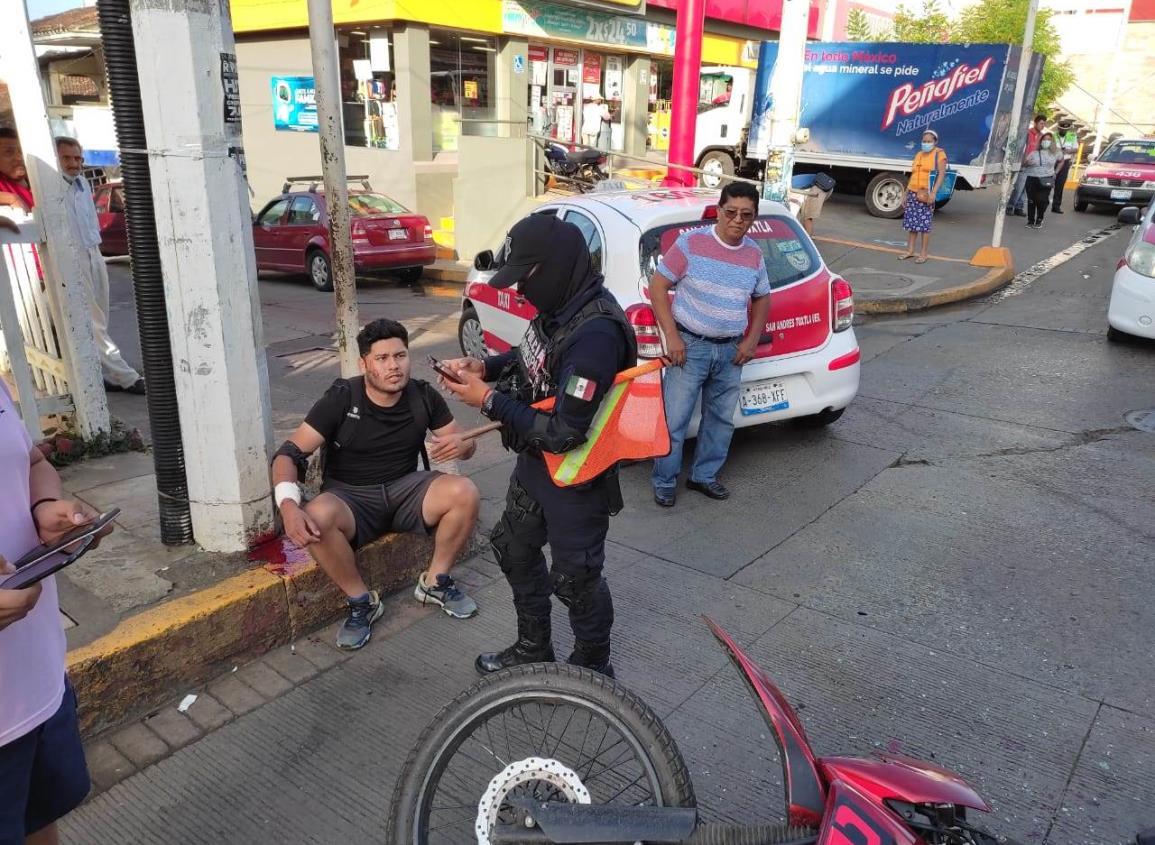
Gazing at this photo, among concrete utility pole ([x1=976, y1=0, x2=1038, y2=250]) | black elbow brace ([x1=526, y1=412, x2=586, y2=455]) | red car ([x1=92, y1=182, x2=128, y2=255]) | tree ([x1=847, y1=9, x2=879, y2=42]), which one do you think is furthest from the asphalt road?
tree ([x1=847, y1=9, x2=879, y2=42])

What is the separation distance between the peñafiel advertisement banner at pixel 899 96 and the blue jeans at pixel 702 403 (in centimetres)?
1170

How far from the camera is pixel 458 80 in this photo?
1816cm

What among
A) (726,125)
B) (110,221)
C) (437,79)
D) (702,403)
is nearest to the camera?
(702,403)

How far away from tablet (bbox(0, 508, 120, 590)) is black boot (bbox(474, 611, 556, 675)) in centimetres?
172

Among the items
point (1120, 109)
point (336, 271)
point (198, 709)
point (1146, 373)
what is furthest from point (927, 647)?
point (1120, 109)

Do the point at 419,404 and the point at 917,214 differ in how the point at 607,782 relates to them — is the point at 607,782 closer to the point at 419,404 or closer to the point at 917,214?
the point at 419,404

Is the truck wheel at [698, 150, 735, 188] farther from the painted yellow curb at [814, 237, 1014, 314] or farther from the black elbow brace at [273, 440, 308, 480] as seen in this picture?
the black elbow brace at [273, 440, 308, 480]

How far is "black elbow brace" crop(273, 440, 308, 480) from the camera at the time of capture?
11.2ft

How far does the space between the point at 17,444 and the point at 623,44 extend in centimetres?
2170

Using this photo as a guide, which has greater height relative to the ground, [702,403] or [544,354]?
[544,354]

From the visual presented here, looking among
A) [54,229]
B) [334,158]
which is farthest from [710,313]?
[54,229]

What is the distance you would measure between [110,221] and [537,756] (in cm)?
1708

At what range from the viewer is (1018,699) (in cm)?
321

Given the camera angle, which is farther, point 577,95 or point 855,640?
point 577,95
